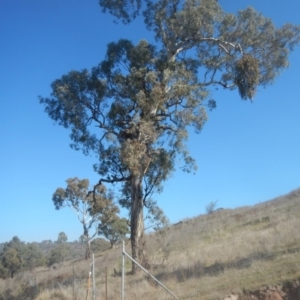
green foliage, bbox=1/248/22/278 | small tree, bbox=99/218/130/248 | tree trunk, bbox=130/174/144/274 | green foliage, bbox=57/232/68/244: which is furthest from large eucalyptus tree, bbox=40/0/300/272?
green foliage, bbox=57/232/68/244

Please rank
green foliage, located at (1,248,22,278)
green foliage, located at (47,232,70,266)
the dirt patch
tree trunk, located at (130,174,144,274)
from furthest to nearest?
1. green foliage, located at (47,232,70,266)
2. green foliage, located at (1,248,22,278)
3. tree trunk, located at (130,174,144,274)
4. the dirt patch

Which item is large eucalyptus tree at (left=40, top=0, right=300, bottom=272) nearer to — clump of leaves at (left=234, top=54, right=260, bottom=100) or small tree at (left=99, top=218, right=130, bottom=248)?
clump of leaves at (left=234, top=54, right=260, bottom=100)

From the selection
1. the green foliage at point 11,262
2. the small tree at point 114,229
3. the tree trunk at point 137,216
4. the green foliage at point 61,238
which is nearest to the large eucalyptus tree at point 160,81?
the tree trunk at point 137,216

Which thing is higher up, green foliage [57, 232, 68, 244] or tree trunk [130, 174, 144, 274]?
green foliage [57, 232, 68, 244]

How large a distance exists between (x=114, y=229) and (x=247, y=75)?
34332 millimetres

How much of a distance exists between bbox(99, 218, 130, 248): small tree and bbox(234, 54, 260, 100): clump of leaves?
32609mm

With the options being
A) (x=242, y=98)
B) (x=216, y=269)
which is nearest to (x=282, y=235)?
(x=216, y=269)

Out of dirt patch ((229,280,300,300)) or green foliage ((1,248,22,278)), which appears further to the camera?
green foliage ((1,248,22,278))

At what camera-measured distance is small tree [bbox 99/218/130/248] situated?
48.4 m

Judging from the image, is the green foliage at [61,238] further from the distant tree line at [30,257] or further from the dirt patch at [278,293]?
the dirt patch at [278,293]

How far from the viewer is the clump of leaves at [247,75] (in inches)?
692

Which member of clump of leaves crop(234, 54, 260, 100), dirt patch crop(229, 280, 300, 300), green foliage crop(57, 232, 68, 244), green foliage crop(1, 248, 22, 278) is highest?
green foliage crop(57, 232, 68, 244)

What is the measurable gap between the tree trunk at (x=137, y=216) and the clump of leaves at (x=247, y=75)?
17.6 ft

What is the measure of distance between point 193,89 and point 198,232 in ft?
41.9
